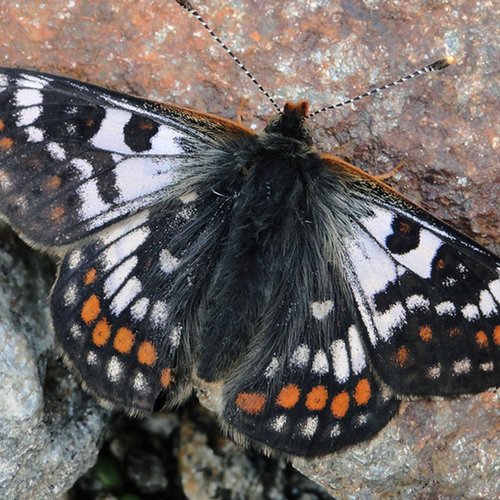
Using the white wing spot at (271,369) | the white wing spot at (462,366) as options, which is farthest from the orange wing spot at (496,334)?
the white wing spot at (271,369)

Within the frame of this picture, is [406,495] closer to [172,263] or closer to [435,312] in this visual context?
[435,312]

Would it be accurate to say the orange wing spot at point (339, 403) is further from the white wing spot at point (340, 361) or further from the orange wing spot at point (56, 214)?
the orange wing spot at point (56, 214)

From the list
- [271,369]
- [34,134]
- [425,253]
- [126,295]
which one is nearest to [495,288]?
[425,253]

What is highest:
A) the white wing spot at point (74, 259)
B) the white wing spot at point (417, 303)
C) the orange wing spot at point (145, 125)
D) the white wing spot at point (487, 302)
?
the orange wing spot at point (145, 125)

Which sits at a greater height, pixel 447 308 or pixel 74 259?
pixel 447 308

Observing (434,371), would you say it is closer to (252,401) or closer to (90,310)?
(252,401)

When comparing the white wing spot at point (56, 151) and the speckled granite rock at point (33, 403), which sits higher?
the white wing spot at point (56, 151)

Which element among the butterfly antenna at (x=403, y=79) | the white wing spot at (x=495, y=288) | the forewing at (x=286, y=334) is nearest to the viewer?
the white wing spot at (x=495, y=288)
